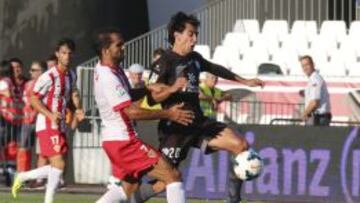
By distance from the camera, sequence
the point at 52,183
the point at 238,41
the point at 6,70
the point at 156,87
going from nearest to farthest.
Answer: the point at 156,87
the point at 52,183
the point at 6,70
the point at 238,41

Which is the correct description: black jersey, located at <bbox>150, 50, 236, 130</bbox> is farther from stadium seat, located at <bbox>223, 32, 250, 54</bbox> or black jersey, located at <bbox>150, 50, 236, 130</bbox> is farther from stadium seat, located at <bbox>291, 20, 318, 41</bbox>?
stadium seat, located at <bbox>291, 20, 318, 41</bbox>

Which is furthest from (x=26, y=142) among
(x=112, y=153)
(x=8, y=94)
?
(x=112, y=153)

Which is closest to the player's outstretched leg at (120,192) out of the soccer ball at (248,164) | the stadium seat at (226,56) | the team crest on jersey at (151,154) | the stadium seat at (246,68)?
the team crest on jersey at (151,154)

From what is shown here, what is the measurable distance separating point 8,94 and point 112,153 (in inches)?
377

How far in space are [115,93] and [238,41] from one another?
48.7 feet

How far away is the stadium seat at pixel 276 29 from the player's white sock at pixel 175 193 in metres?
14.9

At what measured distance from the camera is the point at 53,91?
1498 cm

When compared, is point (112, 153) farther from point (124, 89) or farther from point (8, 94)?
point (8, 94)

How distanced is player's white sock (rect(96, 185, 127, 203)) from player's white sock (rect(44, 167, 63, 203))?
3193mm

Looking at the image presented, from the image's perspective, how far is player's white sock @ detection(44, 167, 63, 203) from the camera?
46.2 feet

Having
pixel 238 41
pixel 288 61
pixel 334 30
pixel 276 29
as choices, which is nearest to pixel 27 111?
pixel 288 61

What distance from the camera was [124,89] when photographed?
35.7 feet

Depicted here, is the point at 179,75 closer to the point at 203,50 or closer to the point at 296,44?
the point at 203,50

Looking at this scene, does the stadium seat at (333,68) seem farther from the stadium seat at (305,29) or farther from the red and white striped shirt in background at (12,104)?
the red and white striped shirt in background at (12,104)
